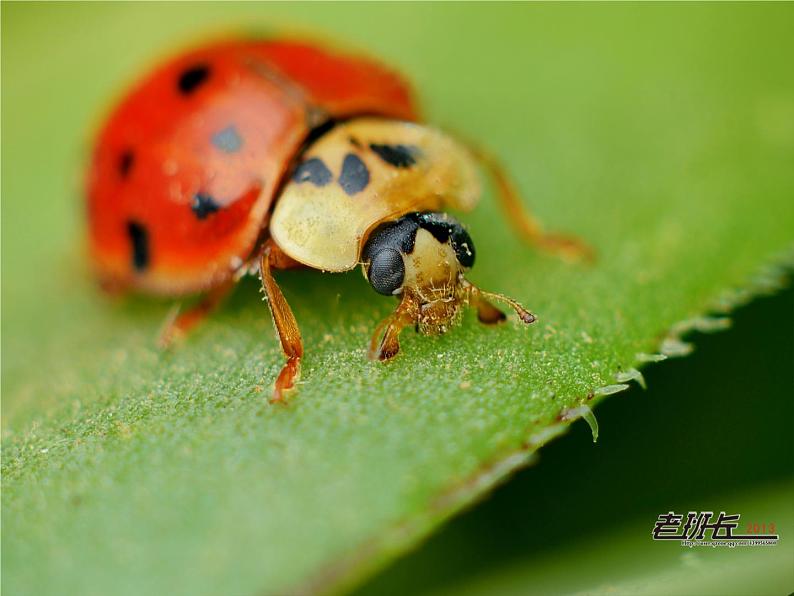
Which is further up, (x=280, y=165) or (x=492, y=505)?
(x=280, y=165)

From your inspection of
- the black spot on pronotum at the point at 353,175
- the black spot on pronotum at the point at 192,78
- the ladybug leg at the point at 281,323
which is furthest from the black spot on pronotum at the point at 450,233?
the black spot on pronotum at the point at 192,78

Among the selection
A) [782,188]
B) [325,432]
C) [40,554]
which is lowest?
[40,554]

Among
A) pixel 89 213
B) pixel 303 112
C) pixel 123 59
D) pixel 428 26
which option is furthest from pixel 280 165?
pixel 123 59

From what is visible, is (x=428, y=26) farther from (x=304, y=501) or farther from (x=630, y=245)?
(x=304, y=501)

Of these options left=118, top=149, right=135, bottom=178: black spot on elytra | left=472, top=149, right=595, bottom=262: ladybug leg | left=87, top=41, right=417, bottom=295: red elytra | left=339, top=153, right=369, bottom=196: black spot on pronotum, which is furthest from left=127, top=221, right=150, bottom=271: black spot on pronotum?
left=472, top=149, right=595, bottom=262: ladybug leg

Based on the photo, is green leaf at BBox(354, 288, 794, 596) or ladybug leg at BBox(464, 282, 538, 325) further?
ladybug leg at BBox(464, 282, 538, 325)

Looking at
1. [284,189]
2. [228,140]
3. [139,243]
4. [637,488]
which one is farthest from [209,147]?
[637,488]

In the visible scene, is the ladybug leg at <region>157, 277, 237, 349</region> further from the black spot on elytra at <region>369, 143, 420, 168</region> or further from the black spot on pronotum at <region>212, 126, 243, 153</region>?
the black spot on elytra at <region>369, 143, 420, 168</region>

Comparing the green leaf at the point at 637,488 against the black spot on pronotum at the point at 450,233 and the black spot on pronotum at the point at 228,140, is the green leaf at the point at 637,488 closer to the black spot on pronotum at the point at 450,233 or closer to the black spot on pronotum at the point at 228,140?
the black spot on pronotum at the point at 450,233
